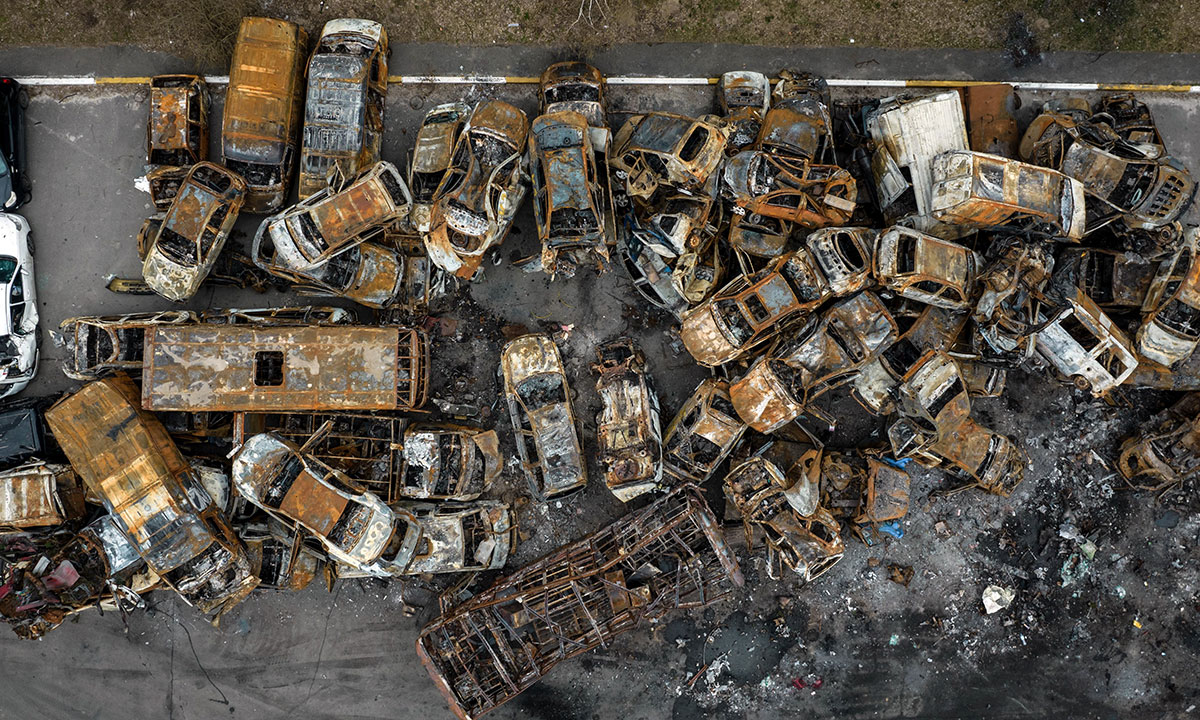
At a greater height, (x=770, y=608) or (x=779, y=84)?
(x=779, y=84)

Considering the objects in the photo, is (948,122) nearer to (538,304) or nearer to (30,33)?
(538,304)

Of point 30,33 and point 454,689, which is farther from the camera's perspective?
point 30,33

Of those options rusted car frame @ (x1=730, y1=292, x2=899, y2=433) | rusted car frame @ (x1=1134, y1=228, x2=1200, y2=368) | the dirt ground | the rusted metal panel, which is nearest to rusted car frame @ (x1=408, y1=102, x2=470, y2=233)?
the dirt ground

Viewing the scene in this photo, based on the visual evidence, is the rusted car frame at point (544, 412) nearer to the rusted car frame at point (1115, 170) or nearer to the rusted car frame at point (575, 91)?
the rusted car frame at point (575, 91)

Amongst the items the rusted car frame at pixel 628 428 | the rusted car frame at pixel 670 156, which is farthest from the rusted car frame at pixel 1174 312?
the rusted car frame at pixel 628 428

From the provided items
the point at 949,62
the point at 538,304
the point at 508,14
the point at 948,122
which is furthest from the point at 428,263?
the point at 949,62

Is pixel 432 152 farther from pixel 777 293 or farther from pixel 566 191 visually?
pixel 777 293

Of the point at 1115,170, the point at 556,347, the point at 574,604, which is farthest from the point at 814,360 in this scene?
the point at 1115,170
